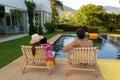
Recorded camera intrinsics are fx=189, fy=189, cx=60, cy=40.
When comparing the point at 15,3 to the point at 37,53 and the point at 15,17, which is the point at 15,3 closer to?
the point at 15,17

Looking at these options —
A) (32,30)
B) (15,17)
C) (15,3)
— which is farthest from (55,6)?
(15,3)

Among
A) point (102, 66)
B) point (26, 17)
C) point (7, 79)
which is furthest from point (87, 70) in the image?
point (26, 17)

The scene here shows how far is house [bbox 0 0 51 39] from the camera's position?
15.9m

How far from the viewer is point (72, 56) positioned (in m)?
5.58

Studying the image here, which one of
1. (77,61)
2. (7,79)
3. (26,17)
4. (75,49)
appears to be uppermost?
(26,17)

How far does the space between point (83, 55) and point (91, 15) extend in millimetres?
24421

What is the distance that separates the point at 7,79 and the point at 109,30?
2528 centimetres

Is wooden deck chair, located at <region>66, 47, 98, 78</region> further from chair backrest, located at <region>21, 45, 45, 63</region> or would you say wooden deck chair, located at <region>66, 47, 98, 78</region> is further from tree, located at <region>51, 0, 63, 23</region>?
tree, located at <region>51, 0, 63, 23</region>

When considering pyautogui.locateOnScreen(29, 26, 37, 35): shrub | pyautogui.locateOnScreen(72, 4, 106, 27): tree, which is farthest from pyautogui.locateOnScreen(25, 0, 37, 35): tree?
pyautogui.locateOnScreen(72, 4, 106, 27): tree

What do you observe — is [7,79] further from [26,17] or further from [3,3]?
[26,17]

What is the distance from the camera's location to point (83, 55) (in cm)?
547

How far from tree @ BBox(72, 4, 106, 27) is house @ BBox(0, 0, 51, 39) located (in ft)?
27.1

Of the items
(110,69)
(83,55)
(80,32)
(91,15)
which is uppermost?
(91,15)

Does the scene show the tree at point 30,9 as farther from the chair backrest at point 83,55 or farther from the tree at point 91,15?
the chair backrest at point 83,55
